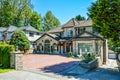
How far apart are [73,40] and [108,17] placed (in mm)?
16842

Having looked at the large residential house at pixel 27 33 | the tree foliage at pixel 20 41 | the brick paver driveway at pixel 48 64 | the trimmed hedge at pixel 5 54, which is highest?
the large residential house at pixel 27 33

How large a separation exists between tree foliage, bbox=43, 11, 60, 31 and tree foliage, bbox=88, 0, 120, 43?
56.1 meters

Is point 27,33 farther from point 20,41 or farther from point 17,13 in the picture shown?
point 17,13

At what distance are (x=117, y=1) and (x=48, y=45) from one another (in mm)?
26638

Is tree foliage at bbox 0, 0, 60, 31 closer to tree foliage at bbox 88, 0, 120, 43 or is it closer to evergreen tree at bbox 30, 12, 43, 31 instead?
evergreen tree at bbox 30, 12, 43, 31

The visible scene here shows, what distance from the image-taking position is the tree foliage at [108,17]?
1911 centimetres

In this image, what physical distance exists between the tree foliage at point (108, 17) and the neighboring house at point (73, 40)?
1196 centimetres

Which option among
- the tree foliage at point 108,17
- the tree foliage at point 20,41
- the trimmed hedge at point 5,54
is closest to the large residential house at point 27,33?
the tree foliage at point 20,41

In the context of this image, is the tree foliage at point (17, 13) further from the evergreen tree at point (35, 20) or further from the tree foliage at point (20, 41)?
the tree foliage at point (20, 41)

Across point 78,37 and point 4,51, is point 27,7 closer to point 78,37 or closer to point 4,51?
point 78,37

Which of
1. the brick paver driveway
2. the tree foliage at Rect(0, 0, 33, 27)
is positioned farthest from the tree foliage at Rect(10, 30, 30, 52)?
the tree foliage at Rect(0, 0, 33, 27)

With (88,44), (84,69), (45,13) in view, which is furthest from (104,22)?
(45,13)

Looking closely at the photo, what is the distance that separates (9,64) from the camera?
20297mm

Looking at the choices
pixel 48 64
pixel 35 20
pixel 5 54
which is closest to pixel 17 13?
pixel 35 20
